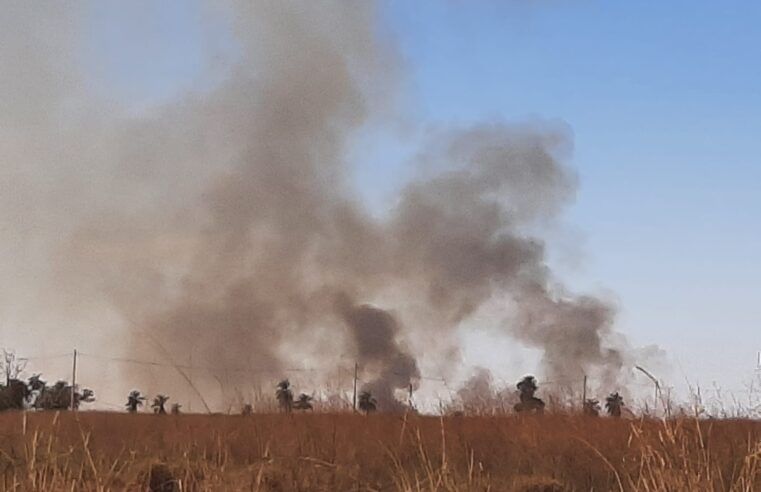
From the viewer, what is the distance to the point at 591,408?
58.6 feet

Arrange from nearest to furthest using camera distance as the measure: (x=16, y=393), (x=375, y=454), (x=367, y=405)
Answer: (x=375, y=454) → (x=16, y=393) → (x=367, y=405)

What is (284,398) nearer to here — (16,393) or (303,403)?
(303,403)

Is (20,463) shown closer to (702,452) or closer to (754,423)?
(702,452)

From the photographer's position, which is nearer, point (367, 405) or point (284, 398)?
point (284, 398)

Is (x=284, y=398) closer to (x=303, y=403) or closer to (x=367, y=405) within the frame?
(x=303, y=403)

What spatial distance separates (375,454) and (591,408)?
6912mm

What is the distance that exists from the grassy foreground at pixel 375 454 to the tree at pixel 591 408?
1294mm

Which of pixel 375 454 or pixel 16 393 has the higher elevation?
pixel 16 393

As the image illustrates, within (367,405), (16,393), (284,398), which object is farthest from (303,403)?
(367,405)

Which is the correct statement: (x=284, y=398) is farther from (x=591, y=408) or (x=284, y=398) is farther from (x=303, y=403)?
(x=591, y=408)

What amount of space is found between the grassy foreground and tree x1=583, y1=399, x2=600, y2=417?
1.29m

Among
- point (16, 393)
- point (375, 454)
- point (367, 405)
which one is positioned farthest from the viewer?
point (367, 405)

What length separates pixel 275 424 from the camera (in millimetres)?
11938

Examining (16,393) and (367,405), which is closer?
(16,393)
